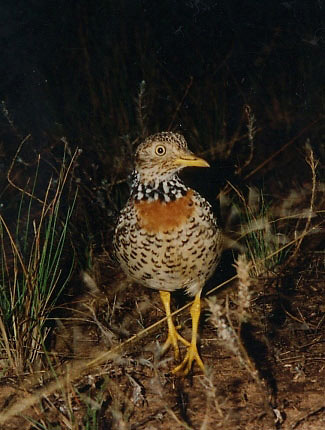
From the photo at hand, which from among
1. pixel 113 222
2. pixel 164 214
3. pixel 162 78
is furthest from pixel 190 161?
pixel 162 78

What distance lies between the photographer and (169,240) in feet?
11.1

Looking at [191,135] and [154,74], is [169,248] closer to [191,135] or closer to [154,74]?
[191,135]

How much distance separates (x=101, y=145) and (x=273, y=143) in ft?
5.74

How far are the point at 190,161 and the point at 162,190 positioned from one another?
22 cm

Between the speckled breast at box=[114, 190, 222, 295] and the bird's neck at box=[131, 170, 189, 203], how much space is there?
3 cm

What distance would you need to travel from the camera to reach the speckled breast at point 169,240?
3400mm

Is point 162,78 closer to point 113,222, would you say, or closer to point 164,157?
point 113,222

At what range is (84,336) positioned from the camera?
407 cm

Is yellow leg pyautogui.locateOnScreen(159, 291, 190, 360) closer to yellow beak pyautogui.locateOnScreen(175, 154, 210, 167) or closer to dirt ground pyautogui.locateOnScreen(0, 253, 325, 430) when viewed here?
dirt ground pyautogui.locateOnScreen(0, 253, 325, 430)

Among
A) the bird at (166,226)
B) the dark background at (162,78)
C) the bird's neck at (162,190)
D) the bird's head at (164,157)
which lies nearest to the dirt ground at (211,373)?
the bird at (166,226)

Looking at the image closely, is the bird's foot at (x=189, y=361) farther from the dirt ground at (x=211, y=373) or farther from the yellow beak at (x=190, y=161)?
the yellow beak at (x=190, y=161)

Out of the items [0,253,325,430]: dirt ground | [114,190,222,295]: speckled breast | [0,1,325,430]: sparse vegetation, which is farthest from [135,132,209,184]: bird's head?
[0,253,325,430]: dirt ground

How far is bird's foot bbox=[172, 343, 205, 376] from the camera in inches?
143

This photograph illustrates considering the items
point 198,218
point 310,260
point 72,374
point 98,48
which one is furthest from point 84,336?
point 98,48
